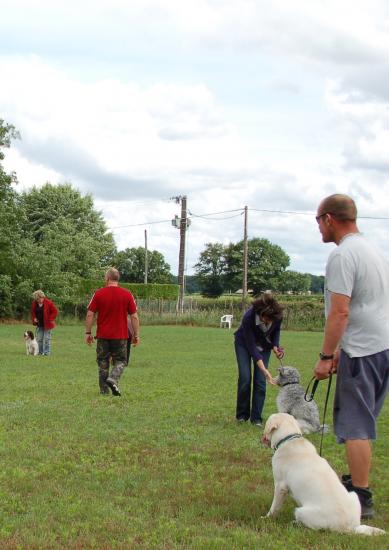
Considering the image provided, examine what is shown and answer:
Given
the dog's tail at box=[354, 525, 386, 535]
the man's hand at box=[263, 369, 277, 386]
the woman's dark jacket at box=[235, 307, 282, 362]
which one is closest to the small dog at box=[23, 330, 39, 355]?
the woman's dark jacket at box=[235, 307, 282, 362]

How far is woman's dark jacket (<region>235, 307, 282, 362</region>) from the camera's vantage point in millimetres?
8742

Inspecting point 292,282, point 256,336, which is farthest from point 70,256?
point 292,282

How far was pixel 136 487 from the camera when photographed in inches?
231

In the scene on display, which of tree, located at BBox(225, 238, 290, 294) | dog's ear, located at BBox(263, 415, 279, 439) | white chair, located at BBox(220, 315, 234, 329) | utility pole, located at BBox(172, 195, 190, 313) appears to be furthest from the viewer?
tree, located at BBox(225, 238, 290, 294)

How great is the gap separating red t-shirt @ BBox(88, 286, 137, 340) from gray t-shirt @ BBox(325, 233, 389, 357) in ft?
21.4

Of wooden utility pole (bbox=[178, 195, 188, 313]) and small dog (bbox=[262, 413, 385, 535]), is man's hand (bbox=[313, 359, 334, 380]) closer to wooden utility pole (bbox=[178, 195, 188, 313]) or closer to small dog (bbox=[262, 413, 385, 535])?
small dog (bbox=[262, 413, 385, 535])

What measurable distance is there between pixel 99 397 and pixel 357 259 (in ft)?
23.0

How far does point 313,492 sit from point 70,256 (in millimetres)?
42092

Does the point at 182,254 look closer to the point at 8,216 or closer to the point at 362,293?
the point at 8,216

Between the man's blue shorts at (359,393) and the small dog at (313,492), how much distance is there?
0.33 m

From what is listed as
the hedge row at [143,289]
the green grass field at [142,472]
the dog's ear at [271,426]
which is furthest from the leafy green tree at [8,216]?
the dog's ear at [271,426]

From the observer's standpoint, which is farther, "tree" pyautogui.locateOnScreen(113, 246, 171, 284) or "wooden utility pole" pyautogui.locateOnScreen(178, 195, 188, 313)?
"tree" pyautogui.locateOnScreen(113, 246, 171, 284)

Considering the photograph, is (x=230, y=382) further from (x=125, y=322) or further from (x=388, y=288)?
(x=388, y=288)

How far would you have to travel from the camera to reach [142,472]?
20.9 ft
